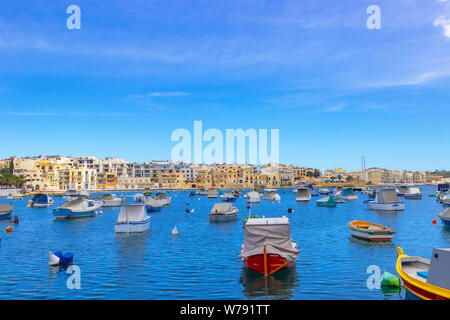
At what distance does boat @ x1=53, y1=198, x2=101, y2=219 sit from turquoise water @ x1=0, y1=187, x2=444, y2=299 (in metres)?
17.2

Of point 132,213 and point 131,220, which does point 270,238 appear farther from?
point 132,213

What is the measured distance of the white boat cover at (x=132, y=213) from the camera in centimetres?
4481

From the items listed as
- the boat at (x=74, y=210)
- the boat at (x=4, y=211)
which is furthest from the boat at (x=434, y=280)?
the boat at (x=4, y=211)

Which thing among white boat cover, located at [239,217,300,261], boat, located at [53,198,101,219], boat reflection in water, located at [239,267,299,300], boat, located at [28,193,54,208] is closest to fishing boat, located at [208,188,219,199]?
boat, located at [28,193,54,208]

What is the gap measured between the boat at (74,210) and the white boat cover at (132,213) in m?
24.6

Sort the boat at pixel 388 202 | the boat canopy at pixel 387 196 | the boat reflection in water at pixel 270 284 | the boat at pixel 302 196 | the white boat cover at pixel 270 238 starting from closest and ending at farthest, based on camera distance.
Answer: the boat reflection in water at pixel 270 284
the white boat cover at pixel 270 238
the boat at pixel 388 202
the boat canopy at pixel 387 196
the boat at pixel 302 196

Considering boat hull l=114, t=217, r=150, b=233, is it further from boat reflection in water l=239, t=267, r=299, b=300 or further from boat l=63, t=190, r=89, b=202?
boat l=63, t=190, r=89, b=202

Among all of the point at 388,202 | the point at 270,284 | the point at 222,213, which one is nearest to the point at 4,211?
the point at 222,213

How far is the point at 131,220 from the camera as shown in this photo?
44562 millimetres

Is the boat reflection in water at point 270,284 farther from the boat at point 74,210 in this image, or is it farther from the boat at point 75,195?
the boat at point 75,195

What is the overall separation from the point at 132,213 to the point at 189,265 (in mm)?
19319

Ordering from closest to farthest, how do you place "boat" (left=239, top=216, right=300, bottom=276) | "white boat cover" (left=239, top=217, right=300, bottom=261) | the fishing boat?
"boat" (left=239, top=216, right=300, bottom=276) < "white boat cover" (left=239, top=217, right=300, bottom=261) < the fishing boat

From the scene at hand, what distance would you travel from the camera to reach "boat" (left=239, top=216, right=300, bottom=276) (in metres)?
24.1

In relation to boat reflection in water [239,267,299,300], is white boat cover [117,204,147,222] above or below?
above
